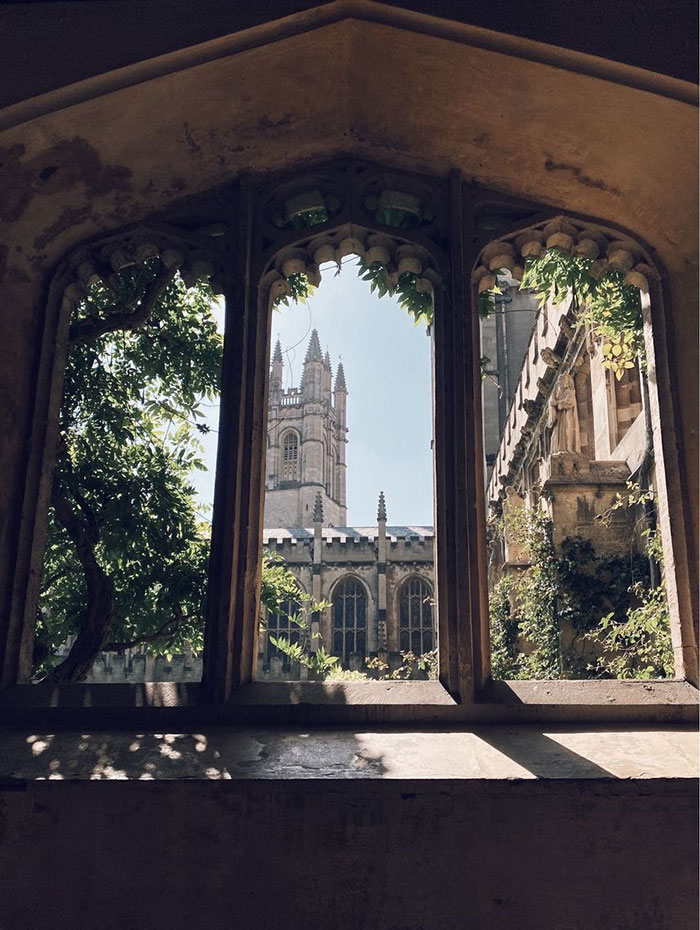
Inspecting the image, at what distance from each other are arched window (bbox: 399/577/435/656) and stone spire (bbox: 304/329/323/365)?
2847 cm

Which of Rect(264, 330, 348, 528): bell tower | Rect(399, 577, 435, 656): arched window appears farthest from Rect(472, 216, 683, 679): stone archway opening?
Rect(264, 330, 348, 528): bell tower

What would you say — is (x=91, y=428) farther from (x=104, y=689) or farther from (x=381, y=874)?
(x=381, y=874)

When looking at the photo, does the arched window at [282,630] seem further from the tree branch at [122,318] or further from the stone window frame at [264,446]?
the stone window frame at [264,446]

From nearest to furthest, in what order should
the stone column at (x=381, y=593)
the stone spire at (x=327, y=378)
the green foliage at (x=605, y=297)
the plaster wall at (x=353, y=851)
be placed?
1. the plaster wall at (x=353, y=851)
2. the green foliage at (x=605, y=297)
3. the stone column at (x=381, y=593)
4. the stone spire at (x=327, y=378)

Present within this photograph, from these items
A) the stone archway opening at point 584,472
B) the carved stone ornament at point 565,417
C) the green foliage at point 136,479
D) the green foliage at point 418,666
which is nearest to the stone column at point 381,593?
the stone archway opening at point 584,472

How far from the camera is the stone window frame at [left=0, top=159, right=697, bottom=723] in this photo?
2.35 m

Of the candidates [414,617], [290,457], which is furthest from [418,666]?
[290,457]

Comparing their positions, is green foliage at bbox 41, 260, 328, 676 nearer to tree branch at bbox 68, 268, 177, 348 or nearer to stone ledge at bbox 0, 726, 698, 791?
tree branch at bbox 68, 268, 177, 348

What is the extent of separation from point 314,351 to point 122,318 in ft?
171

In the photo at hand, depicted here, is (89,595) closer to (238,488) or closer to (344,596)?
(238,488)

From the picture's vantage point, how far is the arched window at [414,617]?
28.6 m

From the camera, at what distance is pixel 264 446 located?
271cm

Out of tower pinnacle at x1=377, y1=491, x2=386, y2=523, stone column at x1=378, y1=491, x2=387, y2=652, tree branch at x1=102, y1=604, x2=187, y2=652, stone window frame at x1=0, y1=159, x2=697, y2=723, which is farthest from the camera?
tower pinnacle at x1=377, y1=491, x2=386, y2=523

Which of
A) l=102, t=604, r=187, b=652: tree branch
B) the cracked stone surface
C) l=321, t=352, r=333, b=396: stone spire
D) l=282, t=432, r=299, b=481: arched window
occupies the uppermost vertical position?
l=321, t=352, r=333, b=396: stone spire
